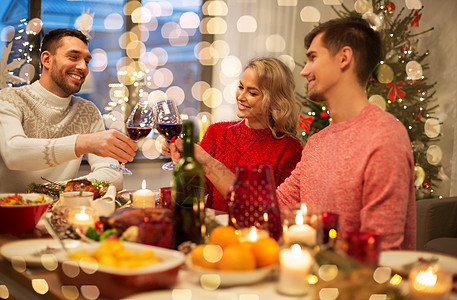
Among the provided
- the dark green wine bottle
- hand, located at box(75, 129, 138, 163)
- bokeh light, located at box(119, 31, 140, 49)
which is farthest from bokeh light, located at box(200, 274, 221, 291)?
bokeh light, located at box(119, 31, 140, 49)

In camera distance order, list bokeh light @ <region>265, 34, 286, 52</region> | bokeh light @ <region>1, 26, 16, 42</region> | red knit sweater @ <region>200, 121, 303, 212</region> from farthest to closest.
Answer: bokeh light @ <region>265, 34, 286, 52</region>, bokeh light @ <region>1, 26, 16, 42</region>, red knit sweater @ <region>200, 121, 303, 212</region>

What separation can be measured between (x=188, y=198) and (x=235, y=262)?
12.9 inches

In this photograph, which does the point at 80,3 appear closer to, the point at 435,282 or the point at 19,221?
the point at 19,221

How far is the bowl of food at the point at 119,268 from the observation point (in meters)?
0.79

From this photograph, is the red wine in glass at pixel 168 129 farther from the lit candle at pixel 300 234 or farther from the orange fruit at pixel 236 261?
the orange fruit at pixel 236 261

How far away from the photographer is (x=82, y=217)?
1.16 meters

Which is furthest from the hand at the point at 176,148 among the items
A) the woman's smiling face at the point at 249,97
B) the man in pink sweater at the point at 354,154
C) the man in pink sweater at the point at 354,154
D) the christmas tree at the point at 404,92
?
the christmas tree at the point at 404,92

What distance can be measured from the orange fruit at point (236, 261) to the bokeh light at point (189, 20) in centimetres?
408

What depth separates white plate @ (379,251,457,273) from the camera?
3.06ft

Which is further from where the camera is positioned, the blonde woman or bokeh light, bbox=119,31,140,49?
bokeh light, bbox=119,31,140,49

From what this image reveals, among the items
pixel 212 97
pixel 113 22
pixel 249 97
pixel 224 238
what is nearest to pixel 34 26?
pixel 113 22

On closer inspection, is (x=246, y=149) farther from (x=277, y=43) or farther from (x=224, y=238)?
(x=277, y=43)

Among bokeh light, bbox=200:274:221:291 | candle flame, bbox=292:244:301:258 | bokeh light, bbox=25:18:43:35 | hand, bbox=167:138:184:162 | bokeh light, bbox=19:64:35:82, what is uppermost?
bokeh light, bbox=25:18:43:35

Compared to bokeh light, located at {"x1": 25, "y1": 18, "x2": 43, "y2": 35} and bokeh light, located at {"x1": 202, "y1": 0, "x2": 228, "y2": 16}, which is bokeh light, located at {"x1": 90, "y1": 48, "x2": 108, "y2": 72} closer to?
bokeh light, located at {"x1": 25, "y1": 18, "x2": 43, "y2": 35}
